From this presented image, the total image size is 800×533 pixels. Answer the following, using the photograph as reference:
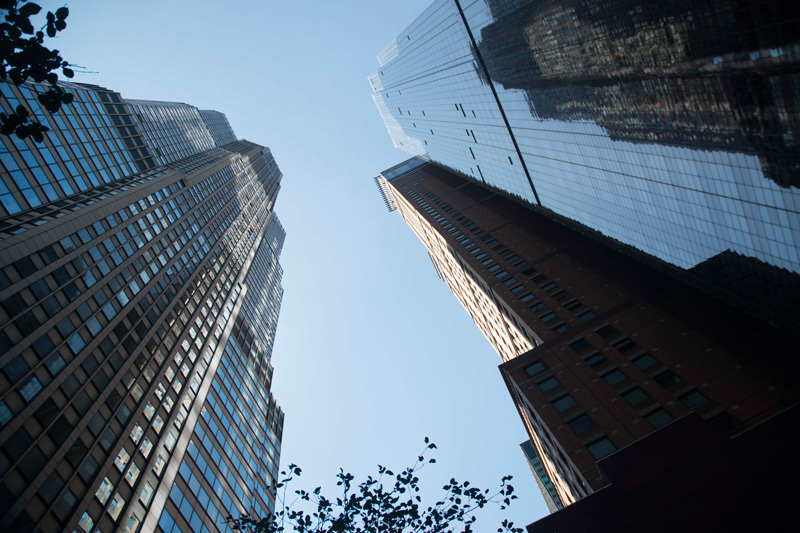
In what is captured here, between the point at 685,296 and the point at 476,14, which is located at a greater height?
the point at 476,14

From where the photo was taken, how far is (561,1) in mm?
45469

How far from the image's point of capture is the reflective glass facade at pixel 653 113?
29000 mm

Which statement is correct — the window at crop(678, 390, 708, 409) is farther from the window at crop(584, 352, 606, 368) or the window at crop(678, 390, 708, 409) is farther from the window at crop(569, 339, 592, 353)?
the window at crop(569, 339, 592, 353)

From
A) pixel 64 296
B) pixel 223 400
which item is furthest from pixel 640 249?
pixel 64 296

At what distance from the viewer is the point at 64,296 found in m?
34.3

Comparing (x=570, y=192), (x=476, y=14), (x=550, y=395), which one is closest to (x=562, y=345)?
(x=550, y=395)

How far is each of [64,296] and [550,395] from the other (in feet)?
127

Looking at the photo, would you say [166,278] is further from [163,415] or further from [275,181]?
[275,181]

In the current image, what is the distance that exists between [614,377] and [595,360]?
290 cm

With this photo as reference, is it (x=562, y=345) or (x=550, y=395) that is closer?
(x=550, y=395)

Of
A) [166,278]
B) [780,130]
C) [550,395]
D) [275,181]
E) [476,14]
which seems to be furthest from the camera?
[275,181]

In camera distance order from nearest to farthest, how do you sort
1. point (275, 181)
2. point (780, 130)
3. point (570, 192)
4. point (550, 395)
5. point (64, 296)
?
point (780, 130), point (64, 296), point (550, 395), point (570, 192), point (275, 181)

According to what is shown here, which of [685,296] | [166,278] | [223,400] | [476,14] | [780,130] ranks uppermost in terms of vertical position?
[476,14]

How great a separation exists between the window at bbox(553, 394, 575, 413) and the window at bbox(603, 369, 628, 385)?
11.2 feet
